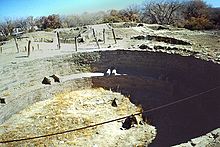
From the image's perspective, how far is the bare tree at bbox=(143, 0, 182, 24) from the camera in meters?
28.1

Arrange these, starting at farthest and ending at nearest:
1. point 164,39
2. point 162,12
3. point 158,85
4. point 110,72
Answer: point 162,12 → point 164,39 → point 110,72 → point 158,85

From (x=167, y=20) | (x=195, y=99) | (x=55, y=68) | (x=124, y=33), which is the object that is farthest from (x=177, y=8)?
(x=195, y=99)

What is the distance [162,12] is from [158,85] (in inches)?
732

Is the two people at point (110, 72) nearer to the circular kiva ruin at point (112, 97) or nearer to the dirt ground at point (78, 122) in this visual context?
the circular kiva ruin at point (112, 97)

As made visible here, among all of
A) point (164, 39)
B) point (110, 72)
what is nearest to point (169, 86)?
point (110, 72)

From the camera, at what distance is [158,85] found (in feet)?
38.7

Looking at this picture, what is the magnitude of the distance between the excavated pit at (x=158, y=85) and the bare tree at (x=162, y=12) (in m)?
16.5

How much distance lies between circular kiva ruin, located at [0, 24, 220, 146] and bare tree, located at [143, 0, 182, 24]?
46.0ft

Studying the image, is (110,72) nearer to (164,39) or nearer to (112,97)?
(112,97)

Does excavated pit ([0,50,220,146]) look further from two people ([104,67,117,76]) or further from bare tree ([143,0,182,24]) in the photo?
bare tree ([143,0,182,24])

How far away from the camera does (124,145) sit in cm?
794

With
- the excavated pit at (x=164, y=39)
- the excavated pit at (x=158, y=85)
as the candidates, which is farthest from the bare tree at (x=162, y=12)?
the excavated pit at (x=158, y=85)

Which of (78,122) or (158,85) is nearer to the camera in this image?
(78,122)

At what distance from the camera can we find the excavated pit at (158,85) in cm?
861
